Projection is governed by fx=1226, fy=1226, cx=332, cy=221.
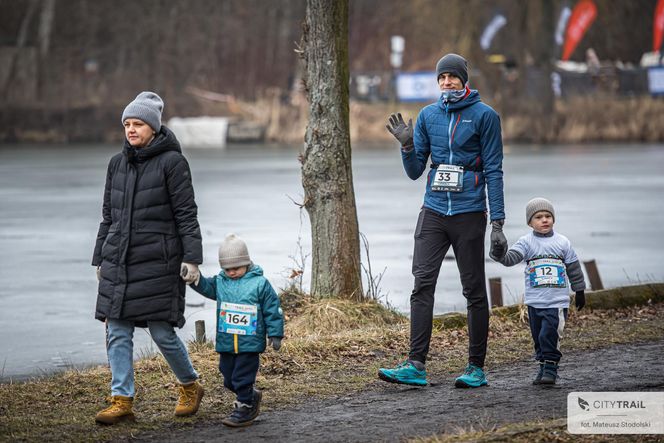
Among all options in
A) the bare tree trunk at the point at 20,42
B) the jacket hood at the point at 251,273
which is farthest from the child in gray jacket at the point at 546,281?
the bare tree trunk at the point at 20,42

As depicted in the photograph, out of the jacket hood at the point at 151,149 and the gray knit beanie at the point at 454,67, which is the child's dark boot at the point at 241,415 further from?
the gray knit beanie at the point at 454,67

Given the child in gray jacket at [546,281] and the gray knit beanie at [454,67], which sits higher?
the gray knit beanie at [454,67]

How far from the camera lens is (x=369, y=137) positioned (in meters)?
46.5

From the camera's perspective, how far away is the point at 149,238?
21.2 feet

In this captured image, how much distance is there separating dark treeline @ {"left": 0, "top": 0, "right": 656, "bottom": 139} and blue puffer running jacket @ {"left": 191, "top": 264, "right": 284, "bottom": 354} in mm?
44079

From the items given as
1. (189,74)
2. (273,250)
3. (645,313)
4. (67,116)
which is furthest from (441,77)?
(189,74)

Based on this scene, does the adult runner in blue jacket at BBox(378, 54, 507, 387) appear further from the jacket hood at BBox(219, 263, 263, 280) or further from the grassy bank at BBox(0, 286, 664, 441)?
the jacket hood at BBox(219, 263, 263, 280)

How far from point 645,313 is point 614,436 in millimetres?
4396

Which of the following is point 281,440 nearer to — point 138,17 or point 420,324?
point 420,324

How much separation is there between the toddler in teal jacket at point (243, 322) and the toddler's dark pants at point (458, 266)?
125 cm

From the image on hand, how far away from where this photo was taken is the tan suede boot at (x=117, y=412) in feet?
21.1
